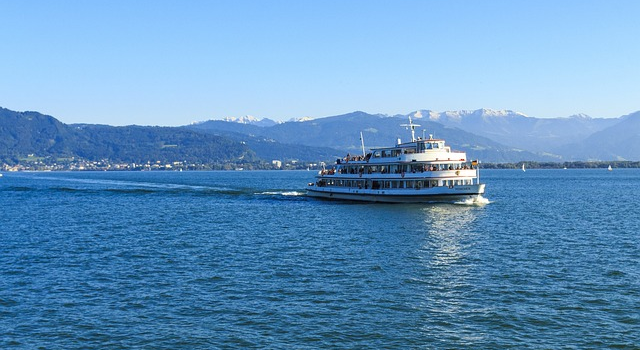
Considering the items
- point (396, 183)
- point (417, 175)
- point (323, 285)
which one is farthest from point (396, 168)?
point (323, 285)

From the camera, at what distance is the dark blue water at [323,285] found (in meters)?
26.9

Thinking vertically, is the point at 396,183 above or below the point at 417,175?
below

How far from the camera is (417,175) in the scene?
8512 centimetres

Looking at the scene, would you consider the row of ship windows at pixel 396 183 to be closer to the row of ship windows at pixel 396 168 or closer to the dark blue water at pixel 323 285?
the row of ship windows at pixel 396 168

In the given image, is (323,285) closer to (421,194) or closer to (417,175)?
(421,194)

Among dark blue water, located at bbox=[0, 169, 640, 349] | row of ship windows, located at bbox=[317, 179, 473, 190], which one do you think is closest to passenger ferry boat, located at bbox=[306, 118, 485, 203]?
row of ship windows, located at bbox=[317, 179, 473, 190]

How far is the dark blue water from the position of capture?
88.2 feet

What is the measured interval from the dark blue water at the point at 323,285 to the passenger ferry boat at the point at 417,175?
1575 cm

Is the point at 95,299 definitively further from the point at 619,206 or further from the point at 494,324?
the point at 619,206

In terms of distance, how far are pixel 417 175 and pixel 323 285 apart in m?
51.2

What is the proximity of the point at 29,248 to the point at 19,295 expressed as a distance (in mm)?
18147

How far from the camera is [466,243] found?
51406 millimetres

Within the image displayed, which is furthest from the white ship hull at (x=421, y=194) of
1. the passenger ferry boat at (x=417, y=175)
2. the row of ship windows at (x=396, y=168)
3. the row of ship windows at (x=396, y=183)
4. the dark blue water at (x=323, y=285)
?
the dark blue water at (x=323, y=285)

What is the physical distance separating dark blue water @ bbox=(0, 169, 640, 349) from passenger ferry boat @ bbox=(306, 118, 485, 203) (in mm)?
15749
